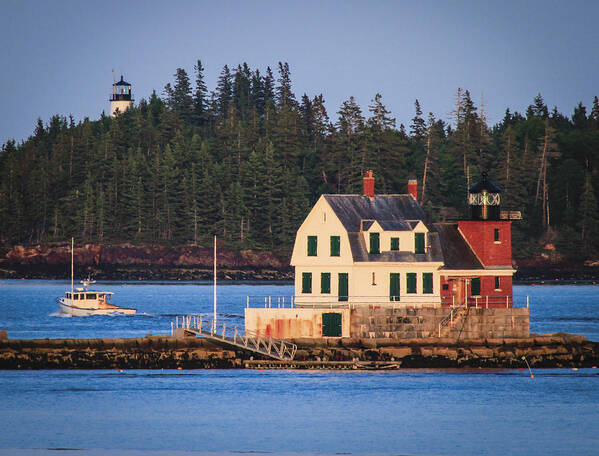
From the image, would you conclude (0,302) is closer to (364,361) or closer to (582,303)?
(582,303)

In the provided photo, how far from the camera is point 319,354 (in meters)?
59.4

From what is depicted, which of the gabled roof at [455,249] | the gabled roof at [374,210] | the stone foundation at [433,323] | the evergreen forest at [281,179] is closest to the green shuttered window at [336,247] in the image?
the gabled roof at [374,210]

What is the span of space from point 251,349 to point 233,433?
11.8m

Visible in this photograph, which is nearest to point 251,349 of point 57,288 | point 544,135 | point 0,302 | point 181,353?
point 181,353

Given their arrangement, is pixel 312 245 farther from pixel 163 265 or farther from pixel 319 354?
pixel 163 265

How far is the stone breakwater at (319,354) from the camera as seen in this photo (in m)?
59.3

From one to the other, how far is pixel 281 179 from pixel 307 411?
383ft

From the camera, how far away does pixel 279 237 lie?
16550cm

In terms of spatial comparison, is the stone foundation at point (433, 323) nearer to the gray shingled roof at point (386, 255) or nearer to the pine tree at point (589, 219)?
the gray shingled roof at point (386, 255)

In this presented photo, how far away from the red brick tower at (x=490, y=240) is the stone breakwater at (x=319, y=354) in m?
3.26

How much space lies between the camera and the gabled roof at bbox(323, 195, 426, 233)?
204ft

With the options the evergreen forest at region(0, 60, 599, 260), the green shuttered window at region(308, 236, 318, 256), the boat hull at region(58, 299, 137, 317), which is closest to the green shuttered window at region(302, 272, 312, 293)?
the green shuttered window at region(308, 236, 318, 256)

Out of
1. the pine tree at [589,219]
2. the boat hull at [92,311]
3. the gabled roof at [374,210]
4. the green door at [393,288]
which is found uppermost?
the pine tree at [589,219]

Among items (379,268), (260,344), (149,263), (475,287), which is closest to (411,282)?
(379,268)
